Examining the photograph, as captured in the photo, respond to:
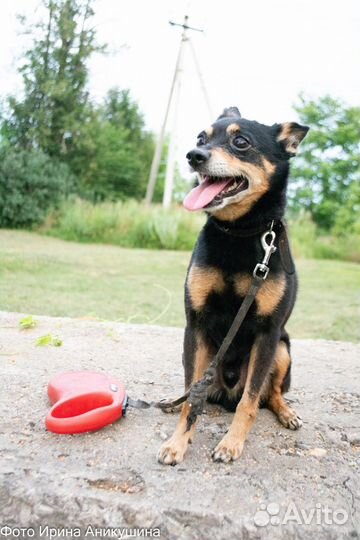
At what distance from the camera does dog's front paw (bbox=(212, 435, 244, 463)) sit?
2.19 metres

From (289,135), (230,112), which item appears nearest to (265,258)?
(289,135)

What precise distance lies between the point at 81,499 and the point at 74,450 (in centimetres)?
36

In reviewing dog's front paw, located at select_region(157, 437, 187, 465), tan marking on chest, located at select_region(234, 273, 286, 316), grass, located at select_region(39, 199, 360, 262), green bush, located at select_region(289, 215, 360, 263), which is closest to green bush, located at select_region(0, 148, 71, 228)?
grass, located at select_region(39, 199, 360, 262)

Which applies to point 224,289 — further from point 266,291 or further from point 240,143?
point 240,143

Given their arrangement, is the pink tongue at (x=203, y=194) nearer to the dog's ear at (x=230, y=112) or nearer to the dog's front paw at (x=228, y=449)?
the dog's ear at (x=230, y=112)

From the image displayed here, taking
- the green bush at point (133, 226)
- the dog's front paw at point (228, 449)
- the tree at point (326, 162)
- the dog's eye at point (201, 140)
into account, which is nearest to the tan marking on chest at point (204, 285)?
the dog's front paw at point (228, 449)

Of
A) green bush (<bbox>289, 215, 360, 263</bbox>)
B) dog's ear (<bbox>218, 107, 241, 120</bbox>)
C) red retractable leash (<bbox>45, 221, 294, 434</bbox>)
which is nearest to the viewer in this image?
red retractable leash (<bbox>45, 221, 294, 434</bbox>)

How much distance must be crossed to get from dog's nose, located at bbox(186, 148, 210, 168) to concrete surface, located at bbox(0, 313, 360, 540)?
4.27 feet

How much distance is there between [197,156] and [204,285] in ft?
2.01

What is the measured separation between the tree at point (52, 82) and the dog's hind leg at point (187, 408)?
401 inches

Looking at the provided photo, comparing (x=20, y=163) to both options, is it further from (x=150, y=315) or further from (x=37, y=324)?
(x=37, y=324)

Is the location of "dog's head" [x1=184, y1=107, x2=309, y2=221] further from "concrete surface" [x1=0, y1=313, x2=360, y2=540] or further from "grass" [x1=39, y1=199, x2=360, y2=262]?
"grass" [x1=39, y1=199, x2=360, y2=262]

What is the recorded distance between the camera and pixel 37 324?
4.22 meters

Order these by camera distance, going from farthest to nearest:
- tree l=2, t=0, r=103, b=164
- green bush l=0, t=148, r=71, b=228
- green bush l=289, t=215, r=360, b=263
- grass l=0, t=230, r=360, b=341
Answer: green bush l=289, t=215, r=360, b=263
tree l=2, t=0, r=103, b=164
green bush l=0, t=148, r=71, b=228
grass l=0, t=230, r=360, b=341
